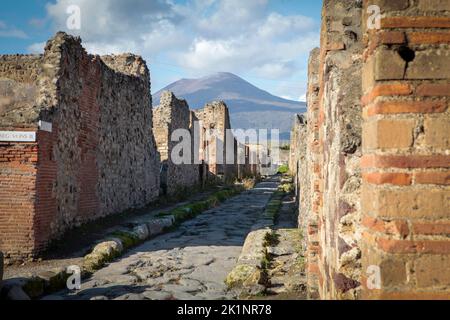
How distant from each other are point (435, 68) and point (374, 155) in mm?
468

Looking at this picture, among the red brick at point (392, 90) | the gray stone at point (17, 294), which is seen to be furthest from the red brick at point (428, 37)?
the gray stone at point (17, 294)

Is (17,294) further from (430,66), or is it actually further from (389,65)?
(430,66)

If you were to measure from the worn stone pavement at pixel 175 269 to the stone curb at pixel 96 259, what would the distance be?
164 millimetres

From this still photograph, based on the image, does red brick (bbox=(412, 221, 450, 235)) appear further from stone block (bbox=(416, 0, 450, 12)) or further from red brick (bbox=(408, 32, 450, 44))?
stone block (bbox=(416, 0, 450, 12))

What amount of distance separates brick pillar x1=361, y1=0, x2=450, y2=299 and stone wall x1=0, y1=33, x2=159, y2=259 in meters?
5.81

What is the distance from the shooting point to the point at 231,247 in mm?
7484

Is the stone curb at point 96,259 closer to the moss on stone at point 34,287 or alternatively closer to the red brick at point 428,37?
the moss on stone at point 34,287

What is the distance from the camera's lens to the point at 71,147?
8.20m

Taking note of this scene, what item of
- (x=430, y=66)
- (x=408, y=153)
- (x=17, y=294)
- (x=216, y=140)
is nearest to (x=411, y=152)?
(x=408, y=153)

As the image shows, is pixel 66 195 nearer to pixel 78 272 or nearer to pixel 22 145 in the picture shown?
pixel 22 145

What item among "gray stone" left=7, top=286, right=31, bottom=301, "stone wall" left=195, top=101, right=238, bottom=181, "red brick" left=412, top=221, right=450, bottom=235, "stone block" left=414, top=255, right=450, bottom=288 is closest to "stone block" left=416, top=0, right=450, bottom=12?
"red brick" left=412, top=221, right=450, bottom=235

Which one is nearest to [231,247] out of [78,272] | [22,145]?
[78,272]

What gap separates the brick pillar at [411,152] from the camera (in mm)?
1881

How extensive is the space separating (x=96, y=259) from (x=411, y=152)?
5.17 m
